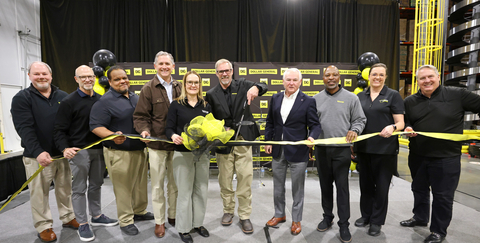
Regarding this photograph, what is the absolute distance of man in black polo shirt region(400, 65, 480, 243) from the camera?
7.71 ft

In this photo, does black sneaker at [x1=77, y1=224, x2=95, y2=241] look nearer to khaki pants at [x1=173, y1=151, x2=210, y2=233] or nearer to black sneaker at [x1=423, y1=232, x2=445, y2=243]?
khaki pants at [x1=173, y1=151, x2=210, y2=233]

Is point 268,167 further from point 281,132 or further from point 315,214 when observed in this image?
point 281,132

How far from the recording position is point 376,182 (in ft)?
8.43

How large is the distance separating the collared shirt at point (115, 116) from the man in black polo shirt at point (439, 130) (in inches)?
114

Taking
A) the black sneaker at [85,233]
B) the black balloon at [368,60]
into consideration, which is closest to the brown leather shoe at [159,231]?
the black sneaker at [85,233]

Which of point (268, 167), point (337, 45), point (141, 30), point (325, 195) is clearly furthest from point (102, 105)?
point (337, 45)

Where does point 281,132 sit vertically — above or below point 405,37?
below

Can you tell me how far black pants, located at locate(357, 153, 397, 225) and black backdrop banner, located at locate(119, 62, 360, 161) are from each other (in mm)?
2808

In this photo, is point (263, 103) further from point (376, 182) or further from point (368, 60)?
point (376, 182)

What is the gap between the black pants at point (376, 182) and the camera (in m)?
2.51

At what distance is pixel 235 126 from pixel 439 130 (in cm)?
206

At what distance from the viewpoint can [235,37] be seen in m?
6.73

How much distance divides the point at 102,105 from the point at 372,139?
282 centimetres

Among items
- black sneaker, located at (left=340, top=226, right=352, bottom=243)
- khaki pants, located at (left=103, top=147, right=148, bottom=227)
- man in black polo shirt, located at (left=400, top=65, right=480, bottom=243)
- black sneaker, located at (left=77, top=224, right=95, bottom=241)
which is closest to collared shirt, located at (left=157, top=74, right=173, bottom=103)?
khaki pants, located at (left=103, top=147, right=148, bottom=227)
